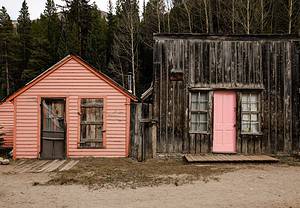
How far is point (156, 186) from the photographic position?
9.32 meters

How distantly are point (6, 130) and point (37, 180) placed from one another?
28.5 ft

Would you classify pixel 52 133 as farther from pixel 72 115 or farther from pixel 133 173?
pixel 133 173

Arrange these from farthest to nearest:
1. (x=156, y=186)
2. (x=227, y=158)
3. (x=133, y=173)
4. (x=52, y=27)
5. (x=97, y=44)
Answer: (x=52, y=27) → (x=97, y=44) → (x=227, y=158) → (x=133, y=173) → (x=156, y=186)

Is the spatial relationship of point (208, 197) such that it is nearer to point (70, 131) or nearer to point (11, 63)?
point (70, 131)

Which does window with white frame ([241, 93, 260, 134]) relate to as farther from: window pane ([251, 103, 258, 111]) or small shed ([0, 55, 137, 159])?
small shed ([0, 55, 137, 159])

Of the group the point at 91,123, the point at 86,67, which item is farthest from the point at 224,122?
the point at 86,67

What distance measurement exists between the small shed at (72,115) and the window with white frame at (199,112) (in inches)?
90.0

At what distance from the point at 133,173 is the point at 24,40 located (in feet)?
156

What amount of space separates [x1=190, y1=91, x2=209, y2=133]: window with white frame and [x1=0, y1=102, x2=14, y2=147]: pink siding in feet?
29.7

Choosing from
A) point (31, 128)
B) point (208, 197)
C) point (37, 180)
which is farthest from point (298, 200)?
point (31, 128)

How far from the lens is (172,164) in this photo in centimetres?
1296

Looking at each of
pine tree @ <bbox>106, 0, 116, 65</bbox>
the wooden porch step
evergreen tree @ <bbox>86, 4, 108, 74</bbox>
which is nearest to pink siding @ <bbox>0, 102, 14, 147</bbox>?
the wooden porch step

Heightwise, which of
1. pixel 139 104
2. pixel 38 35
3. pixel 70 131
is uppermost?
pixel 38 35

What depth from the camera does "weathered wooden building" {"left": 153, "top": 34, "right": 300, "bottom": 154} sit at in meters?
14.0
